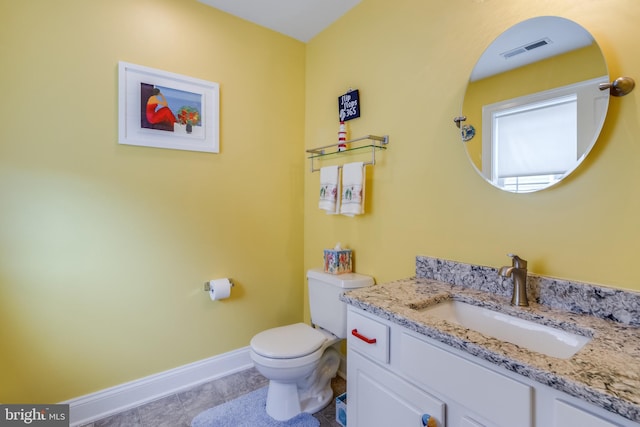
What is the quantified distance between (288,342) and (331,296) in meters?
0.37

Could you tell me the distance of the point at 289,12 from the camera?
2.05 metres

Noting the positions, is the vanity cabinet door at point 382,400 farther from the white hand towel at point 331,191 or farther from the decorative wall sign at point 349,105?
the decorative wall sign at point 349,105

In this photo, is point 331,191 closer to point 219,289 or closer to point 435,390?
point 219,289

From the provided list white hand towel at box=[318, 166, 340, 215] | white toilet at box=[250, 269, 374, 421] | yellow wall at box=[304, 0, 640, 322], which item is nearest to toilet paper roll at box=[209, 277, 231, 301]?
white toilet at box=[250, 269, 374, 421]

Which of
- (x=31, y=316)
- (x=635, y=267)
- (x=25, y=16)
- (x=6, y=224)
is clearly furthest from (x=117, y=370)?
(x=635, y=267)

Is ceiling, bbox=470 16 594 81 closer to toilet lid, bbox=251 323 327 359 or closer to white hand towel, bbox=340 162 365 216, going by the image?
white hand towel, bbox=340 162 365 216

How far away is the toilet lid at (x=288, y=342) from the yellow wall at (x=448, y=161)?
0.52 metres

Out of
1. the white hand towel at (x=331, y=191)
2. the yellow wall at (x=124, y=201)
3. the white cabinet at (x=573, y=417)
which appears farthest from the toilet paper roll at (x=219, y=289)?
the white cabinet at (x=573, y=417)

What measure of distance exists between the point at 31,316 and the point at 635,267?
2580mm

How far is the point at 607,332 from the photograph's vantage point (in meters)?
0.86

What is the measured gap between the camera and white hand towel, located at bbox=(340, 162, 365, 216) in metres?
1.79

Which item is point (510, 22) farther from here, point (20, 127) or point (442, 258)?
point (20, 127)

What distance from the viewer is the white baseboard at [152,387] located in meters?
1.64

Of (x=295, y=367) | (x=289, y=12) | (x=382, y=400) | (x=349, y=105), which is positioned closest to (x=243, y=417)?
(x=295, y=367)
